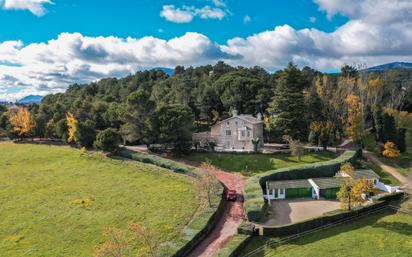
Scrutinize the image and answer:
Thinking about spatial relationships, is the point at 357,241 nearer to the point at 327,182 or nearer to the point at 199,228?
the point at 199,228

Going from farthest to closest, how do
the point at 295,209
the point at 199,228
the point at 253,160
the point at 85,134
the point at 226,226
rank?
the point at 85,134 < the point at 253,160 < the point at 295,209 < the point at 226,226 < the point at 199,228

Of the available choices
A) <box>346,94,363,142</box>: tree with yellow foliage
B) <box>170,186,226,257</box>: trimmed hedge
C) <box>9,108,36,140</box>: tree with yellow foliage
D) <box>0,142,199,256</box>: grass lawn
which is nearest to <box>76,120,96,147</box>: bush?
<box>0,142,199,256</box>: grass lawn

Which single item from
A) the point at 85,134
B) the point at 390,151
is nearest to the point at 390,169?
the point at 390,151

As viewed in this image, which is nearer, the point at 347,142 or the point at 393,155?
the point at 393,155

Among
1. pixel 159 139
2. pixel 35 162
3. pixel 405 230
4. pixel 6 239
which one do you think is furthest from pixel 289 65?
pixel 6 239

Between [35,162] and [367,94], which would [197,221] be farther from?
[367,94]
